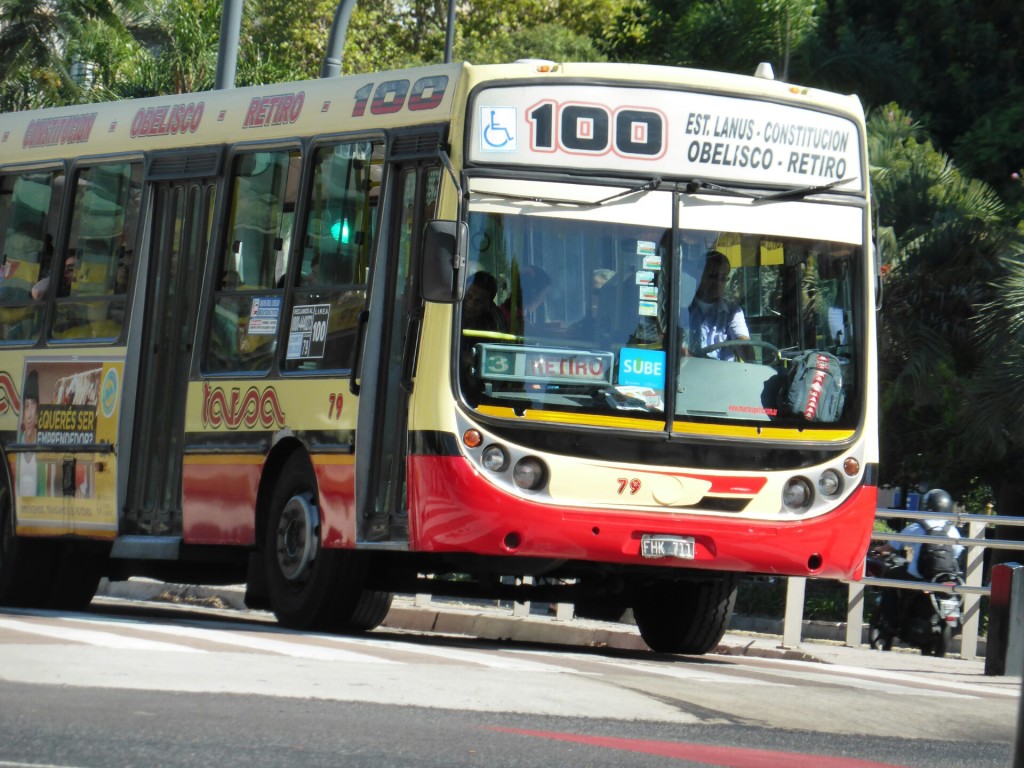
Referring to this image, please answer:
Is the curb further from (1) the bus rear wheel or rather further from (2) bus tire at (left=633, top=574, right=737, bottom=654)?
(1) the bus rear wheel

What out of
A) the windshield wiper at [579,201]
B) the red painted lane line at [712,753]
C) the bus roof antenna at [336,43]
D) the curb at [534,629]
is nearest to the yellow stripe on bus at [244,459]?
the windshield wiper at [579,201]

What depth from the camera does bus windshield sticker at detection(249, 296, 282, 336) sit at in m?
12.0

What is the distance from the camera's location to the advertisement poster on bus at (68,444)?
517 inches

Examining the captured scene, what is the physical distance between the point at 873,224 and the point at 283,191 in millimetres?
3377

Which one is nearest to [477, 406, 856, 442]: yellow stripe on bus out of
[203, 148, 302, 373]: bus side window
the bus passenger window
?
[203, 148, 302, 373]: bus side window

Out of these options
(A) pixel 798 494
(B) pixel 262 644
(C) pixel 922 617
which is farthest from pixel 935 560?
(B) pixel 262 644

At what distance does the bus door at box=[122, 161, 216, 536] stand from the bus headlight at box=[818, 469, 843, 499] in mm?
3979

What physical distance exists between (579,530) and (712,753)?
362 cm

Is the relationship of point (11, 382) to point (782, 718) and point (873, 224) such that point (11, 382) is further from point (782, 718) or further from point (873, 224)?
point (782, 718)

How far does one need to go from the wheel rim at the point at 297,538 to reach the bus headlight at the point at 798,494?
2.59 m

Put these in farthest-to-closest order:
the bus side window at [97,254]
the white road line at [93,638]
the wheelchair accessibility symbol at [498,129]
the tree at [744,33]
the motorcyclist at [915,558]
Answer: the tree at [744,33] → the motorcyclist at [915,558] → the bus side window at [97,254] → the wheelchair accessibility symbol at [498,129] → the white road line at [93,638]

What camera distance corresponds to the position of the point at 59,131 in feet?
46.2

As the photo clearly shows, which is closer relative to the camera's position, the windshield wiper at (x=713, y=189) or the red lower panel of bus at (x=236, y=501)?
the windshield wiper at (x=713, y=189)

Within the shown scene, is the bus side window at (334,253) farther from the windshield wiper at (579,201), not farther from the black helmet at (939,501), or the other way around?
the black helmet at (939,501)
